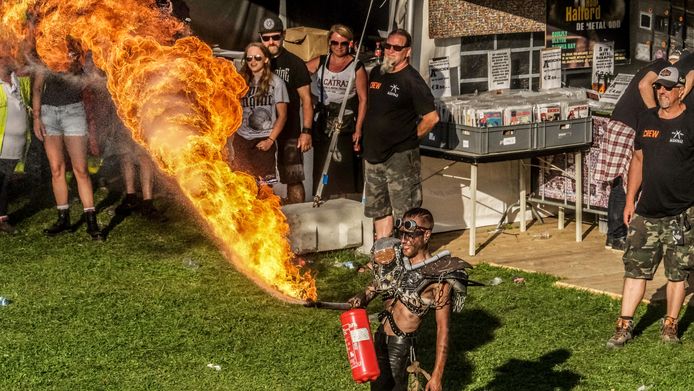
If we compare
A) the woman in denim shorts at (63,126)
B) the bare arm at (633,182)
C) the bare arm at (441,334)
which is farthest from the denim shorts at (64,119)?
the bare arm at (441,334)

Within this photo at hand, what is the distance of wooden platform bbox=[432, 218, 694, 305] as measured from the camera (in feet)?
38.2

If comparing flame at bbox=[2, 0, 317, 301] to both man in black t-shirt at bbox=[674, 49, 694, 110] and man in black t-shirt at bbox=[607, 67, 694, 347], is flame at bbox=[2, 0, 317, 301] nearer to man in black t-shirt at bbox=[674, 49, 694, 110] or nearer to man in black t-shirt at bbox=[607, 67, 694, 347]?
man in black t-shirt at bbox=[607, 67, 694, 347]

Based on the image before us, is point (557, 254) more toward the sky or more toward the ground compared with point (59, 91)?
more toward the ground

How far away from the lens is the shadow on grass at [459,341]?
914 centimetres

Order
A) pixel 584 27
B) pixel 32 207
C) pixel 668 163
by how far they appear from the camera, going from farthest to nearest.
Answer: pixel 584 27
pixel 32 207
pixel 668 163

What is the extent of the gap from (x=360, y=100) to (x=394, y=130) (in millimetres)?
884

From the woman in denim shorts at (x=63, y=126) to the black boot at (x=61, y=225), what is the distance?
15cm

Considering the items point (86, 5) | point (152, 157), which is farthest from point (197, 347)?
point (86, 5)

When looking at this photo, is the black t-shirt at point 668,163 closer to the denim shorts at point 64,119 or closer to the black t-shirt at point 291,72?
the black t-shirt at point 291,72

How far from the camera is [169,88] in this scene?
41.8 ft

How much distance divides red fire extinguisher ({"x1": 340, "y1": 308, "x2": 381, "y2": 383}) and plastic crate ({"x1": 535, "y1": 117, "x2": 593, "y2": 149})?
18.7 feet

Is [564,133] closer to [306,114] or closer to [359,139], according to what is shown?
[359,139]

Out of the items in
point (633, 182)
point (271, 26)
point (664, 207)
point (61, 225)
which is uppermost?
point (271, 26)

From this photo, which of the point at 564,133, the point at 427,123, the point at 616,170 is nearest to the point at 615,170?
the point at 616,170
